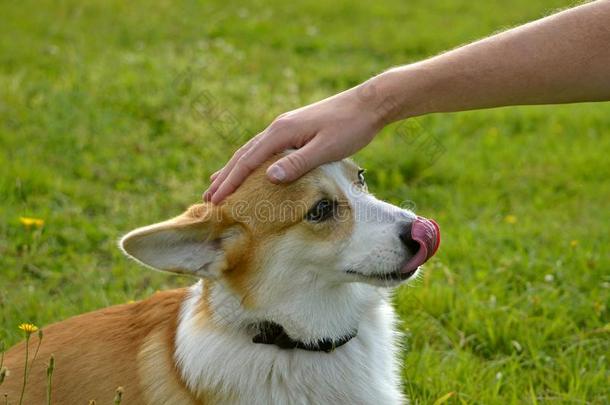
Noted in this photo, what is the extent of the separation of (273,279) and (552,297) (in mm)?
1957

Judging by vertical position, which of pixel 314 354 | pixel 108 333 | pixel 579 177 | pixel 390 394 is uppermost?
pixel 108 333

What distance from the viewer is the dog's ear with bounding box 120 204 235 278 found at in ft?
9.01

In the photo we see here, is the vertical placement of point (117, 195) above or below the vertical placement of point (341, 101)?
below

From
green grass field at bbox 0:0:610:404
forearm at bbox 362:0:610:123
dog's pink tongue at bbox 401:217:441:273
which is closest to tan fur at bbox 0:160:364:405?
dog's pink tongue at bbox 401:217:441:273

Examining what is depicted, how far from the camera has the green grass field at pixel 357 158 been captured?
3977 mm

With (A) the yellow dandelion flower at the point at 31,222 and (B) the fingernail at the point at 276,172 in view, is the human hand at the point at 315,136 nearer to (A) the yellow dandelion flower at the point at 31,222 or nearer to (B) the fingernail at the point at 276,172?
(B) the fingernail at the point at 276,172

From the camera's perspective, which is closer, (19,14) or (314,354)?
(314,354)

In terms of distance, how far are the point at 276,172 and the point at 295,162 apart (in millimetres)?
77

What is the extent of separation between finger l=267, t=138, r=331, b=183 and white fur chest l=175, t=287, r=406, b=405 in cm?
62

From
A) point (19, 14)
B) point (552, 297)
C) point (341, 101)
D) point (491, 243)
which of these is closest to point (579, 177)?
point (491, 243)

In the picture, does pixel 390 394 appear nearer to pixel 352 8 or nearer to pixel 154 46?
pixel 154 46

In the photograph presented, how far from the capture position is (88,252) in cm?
493

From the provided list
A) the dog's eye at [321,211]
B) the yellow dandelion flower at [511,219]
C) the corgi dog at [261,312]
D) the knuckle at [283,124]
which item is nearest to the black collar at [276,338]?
the corgi dog at [261,312]

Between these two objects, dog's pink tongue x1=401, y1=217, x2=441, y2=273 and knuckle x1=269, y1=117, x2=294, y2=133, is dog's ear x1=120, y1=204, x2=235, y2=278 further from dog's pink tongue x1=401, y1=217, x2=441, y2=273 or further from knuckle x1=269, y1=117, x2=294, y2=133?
dog's pink tongue x1=401, y1=217, x2=441, y2=273
